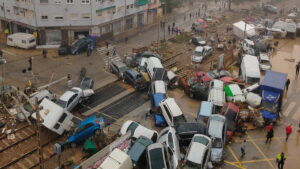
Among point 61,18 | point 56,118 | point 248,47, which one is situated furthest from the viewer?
point 61,18

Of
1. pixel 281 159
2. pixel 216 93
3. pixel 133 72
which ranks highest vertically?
pixel 133 72

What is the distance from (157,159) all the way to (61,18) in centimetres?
2864

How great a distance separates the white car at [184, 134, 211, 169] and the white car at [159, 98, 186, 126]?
356cm

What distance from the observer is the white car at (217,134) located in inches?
824

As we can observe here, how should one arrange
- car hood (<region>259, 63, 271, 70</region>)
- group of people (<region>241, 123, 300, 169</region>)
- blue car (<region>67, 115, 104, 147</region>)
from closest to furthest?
group of people (<region>241, 123, 300, 169</region>) < blue car (<region>67, 115, 104, 147</region>) < car hood (<region>259, 63, 271, 70</region>)

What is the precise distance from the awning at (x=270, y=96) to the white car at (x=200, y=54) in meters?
11.4

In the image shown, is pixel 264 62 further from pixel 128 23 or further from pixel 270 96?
pixel 128 23

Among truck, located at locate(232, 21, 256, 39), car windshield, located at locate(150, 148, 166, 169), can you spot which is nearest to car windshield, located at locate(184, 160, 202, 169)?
car windshield, located at locate(150, 148, 166, 169)

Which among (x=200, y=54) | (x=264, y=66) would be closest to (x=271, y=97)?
(x=264, y=66)

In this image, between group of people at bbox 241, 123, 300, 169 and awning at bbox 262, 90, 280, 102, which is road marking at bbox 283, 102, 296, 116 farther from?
group of people at bbox 241, 123, 300, 169

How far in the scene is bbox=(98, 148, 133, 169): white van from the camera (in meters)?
17.6

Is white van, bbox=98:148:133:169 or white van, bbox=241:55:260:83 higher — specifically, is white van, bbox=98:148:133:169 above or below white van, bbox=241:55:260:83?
below

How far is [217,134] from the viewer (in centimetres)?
2183

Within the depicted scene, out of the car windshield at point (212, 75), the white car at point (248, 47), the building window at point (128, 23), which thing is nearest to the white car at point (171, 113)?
the car windshield at point (212, 75)
